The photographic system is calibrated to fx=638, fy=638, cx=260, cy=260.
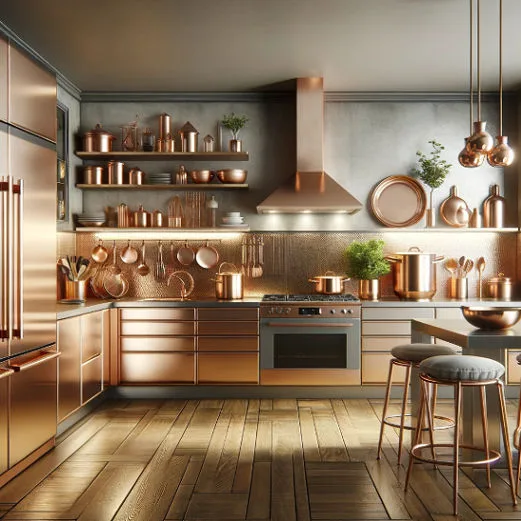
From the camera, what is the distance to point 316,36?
4.65 meters

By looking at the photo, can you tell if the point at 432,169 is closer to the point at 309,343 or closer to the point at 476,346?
the point at 309,343

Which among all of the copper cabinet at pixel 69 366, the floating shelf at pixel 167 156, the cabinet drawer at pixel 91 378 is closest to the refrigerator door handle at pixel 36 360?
the copper cabinet at pixel 69 366

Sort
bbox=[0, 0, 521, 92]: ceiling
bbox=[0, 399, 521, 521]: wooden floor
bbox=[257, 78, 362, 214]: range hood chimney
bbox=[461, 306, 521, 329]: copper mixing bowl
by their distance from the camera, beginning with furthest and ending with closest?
1. bbox=[257, 78, 362, 214]: range hood chimney
2. bbox=[0, 0, 521, 92]: ceiling
3. bbox=[461, 306, 521, 329]: copper mixing bowl
4. bbox=[0, 399, 521, 521]: wooden floor

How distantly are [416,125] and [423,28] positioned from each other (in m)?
1.79

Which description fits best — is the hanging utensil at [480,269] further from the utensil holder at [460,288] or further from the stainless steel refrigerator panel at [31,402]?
the stainless steel refrigerator panel at [31,402]

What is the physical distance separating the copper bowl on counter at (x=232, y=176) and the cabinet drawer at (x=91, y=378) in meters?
1.98

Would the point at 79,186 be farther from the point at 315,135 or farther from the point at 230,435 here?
the point at 230,435

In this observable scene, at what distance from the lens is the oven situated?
557 centimetres

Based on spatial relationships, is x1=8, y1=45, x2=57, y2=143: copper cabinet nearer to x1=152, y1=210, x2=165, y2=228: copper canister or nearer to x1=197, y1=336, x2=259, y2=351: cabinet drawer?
x1=152, y1=210, x2=165, y2=228: copper canister

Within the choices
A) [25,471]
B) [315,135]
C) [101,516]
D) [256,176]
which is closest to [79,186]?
[256,176]

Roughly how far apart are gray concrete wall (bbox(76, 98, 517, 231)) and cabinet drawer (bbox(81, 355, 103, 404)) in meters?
2.00

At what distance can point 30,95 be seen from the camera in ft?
12.5

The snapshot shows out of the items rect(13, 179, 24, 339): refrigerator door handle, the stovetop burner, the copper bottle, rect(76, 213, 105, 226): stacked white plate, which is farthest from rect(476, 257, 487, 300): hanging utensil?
rect(13, 179, 24, 339): refrigerator door handle

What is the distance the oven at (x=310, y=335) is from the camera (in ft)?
18.3
